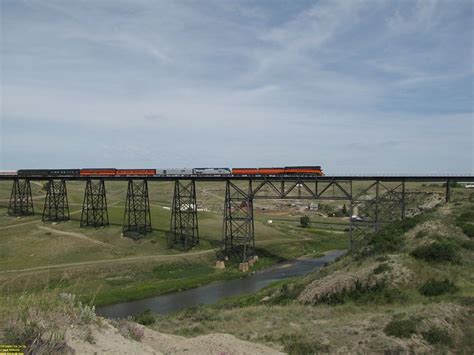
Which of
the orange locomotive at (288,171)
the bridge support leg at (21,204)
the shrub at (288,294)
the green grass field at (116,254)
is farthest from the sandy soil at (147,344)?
the bridge support leg at (21,204)

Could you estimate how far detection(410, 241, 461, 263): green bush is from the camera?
26.9 metres

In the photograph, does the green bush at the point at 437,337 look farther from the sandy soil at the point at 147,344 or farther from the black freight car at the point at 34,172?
the black freight car at the point at 34,172

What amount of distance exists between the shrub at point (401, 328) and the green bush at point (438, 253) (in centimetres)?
1163

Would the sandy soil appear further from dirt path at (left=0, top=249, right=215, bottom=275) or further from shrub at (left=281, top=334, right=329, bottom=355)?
dirt path at (left=0, top=249, right=215, bottom=275)

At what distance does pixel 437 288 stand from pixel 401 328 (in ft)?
26.9

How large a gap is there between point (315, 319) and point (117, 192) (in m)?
122

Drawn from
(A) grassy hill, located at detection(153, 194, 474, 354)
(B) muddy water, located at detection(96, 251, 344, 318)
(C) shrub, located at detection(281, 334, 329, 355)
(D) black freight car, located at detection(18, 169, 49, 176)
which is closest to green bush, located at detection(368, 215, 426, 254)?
(A) grassy hill, located at detection(153, 194, 474, 354)

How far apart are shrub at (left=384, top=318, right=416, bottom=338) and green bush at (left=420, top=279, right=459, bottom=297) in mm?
6863

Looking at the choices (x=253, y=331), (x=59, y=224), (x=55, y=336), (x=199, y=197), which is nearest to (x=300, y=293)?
(x=253, y=331)

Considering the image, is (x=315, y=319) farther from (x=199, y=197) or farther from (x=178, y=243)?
(x=199, y=197)

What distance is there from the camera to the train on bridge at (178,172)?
5444cm

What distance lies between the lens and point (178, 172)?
208ft

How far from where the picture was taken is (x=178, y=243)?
60.5 metres

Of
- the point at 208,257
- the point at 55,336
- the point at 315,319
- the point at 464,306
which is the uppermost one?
the point at 55,336
